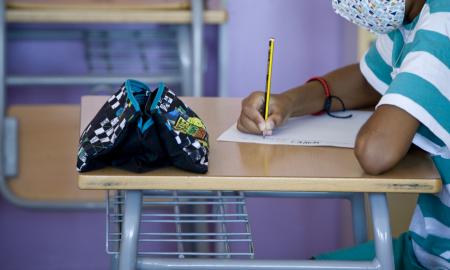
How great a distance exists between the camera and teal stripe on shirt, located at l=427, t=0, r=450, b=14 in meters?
1.31

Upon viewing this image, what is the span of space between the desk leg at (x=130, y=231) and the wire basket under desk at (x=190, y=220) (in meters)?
0.11

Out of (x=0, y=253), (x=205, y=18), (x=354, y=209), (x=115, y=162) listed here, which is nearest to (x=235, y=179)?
(x=115, y=162)

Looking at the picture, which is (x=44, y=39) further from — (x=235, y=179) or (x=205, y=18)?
(x=235, y=179)

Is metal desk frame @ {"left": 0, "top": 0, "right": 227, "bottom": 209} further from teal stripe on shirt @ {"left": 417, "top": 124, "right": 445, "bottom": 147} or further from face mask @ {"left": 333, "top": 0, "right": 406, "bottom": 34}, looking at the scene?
teal stripe on shirt @ {"left": 417, "top": 124, "right": 445, "bottom": 147}

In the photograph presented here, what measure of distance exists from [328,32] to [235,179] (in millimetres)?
1833

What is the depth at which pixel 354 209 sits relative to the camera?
1.75 m

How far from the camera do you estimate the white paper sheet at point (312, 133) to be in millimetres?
1412

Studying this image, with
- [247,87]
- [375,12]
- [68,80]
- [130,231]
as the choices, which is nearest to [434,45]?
[375,12]

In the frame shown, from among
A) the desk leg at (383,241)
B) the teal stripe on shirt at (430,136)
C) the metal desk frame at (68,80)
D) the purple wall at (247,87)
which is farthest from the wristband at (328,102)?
the purple wall at (247,87)

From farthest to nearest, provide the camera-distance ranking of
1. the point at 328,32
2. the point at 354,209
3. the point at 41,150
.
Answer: the point at 328,32 → the point at 41,150 → the point at 354,209

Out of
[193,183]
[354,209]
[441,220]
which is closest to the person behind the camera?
[193,183]

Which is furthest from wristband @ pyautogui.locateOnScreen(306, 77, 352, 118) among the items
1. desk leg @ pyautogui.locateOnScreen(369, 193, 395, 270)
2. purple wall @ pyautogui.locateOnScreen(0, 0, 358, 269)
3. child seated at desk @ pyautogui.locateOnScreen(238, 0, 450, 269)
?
purple wall @ pyautogui.locateOnScreen(0, 0, 358, 269)

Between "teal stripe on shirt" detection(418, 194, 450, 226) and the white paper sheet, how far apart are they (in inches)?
6.6

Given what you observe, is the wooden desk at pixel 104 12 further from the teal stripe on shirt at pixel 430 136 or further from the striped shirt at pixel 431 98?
the teal stripe on shirt at pixel 430 136
